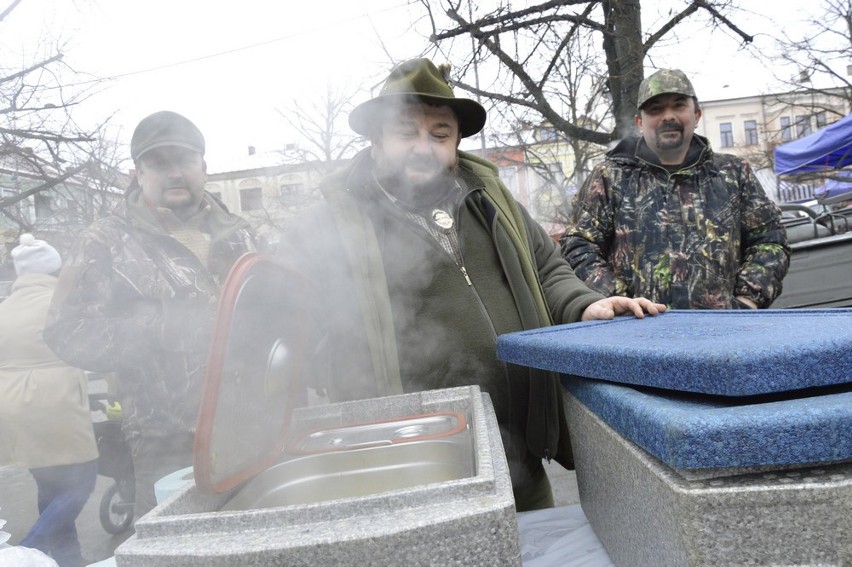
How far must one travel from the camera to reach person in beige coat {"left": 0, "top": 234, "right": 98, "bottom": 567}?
306 cm

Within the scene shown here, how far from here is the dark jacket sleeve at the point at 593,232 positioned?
8.21 feet

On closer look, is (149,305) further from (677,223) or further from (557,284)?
(677,223)

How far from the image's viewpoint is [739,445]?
0.66 m

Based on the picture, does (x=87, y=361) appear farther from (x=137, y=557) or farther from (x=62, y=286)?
(x=137, y=557)

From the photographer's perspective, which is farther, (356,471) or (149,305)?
(149,305)

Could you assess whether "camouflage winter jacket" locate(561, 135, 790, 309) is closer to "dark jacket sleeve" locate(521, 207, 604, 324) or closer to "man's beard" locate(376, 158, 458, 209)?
"dark jacket sleeve" locate(521, 207, 604, 324)

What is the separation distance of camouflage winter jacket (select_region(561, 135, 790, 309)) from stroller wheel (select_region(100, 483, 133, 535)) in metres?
3.45

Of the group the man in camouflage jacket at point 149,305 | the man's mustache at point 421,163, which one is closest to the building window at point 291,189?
the man in camouflage jacket at point 149,305

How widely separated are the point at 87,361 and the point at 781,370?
190 centimetres

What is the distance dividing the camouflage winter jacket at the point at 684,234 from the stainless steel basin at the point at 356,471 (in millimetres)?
1436

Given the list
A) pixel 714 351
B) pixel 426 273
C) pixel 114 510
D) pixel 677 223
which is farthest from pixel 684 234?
pixel 114 510

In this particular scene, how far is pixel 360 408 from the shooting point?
140 centimetres

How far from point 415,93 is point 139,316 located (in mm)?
1140

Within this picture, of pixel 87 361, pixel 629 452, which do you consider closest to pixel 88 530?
pixel 87 361
